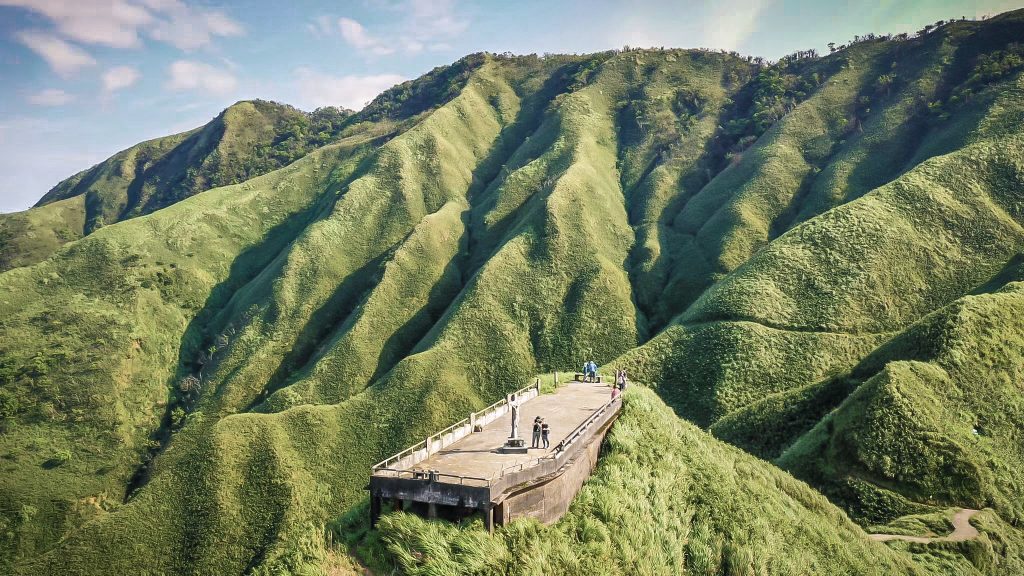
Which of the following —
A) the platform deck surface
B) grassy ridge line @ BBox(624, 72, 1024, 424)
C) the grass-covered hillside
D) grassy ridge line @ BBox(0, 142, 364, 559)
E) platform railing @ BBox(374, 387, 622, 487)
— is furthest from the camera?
grassy ridge line @ BBox(0, 142, 364, 559)

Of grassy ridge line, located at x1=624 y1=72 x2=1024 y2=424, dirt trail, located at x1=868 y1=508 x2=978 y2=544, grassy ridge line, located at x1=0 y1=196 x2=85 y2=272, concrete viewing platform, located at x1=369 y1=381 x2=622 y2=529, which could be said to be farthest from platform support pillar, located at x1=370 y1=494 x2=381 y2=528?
grassy ridge line, located at x1=0 y1=196 x2=85 y2=272

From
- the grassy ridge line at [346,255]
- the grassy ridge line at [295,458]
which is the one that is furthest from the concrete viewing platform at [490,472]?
the grassy ridge line at [346,255]

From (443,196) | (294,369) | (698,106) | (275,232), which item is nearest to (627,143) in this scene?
(698,106)

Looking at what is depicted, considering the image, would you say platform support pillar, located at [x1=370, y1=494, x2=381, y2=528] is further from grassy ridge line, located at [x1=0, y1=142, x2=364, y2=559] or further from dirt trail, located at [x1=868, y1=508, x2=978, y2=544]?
grassy ridge line, located at [x1=0, y1=142, x2=364, y2=559]

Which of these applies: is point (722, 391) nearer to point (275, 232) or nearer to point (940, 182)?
point (940, 182)

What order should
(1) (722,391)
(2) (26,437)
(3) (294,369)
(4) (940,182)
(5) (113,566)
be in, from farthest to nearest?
(3) (294,369) < (4) (940,182) < (2) (26,437) < (1) (722,391) < (5) (113,566)

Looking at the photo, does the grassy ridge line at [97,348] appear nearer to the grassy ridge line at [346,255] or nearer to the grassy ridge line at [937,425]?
the grassy ridge line at [346,255]
